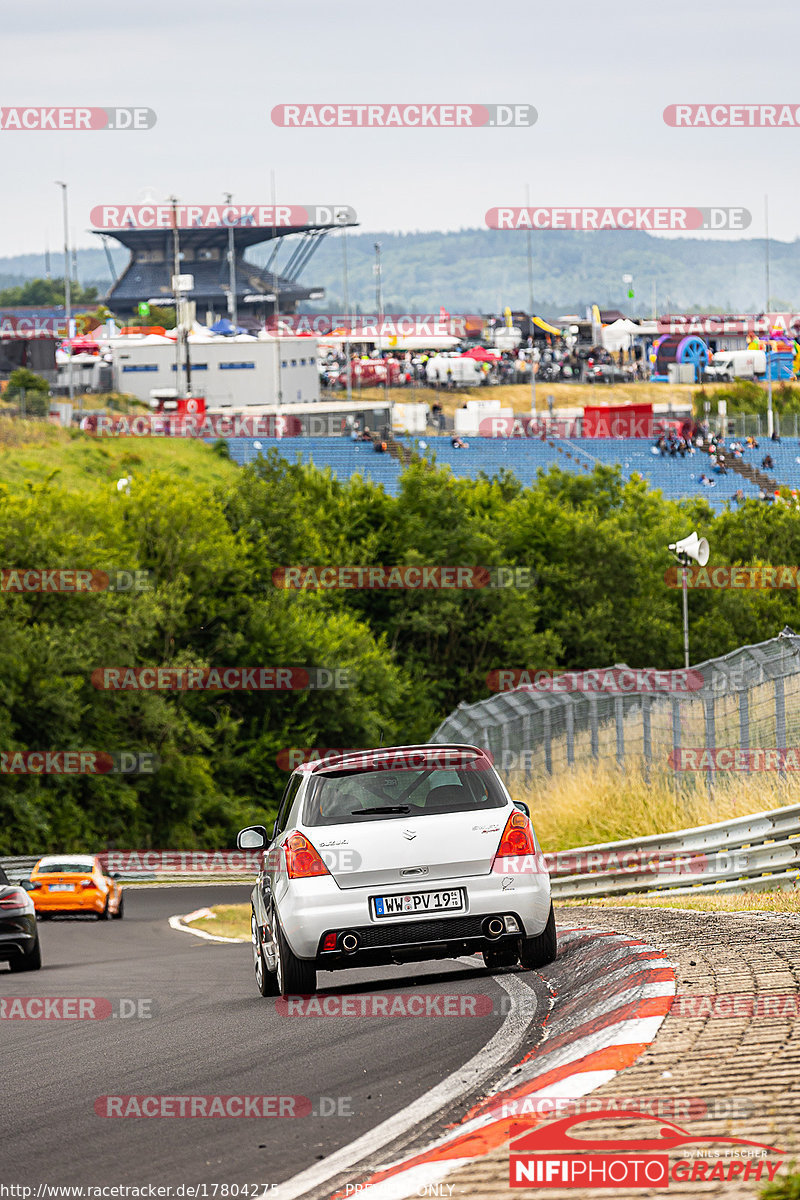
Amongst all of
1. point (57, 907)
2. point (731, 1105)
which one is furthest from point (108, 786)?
point (731, 1105)

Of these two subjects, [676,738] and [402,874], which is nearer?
[402,874]

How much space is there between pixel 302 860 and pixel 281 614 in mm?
51497

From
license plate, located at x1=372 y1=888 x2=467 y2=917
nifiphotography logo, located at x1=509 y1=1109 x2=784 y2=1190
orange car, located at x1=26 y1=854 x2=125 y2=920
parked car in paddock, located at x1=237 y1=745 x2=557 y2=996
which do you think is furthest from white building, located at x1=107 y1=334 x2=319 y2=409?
nifiphotography logo, located at x1=509 y1=1109 x2=784 y2=1190

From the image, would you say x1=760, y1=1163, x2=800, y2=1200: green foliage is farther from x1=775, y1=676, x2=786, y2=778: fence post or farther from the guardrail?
x1=775, y1=676, x2=786, y2=778: fence post

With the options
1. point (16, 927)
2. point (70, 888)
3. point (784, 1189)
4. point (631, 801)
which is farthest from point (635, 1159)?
point (70, 888)

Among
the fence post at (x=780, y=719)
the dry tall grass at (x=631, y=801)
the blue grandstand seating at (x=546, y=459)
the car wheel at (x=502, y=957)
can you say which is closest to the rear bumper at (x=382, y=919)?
the car wheel at (x=502, y=957)

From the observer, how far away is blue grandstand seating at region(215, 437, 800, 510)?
A: 9856 cm

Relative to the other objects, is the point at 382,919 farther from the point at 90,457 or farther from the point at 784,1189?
the point at 90,457

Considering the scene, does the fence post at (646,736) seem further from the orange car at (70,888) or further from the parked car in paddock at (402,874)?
the parked car in paddock at (402,874)

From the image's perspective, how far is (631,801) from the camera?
22266 millimetres

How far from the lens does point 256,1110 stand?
737cm

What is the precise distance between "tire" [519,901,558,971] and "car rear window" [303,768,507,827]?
0.81m

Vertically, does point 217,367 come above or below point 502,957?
above

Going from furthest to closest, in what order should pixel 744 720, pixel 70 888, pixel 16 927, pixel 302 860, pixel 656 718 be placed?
1. pixel 70 888
2. pixel 656 718
3. pixel 744 720
4. pixel 16 927
5. pixel 302 860
